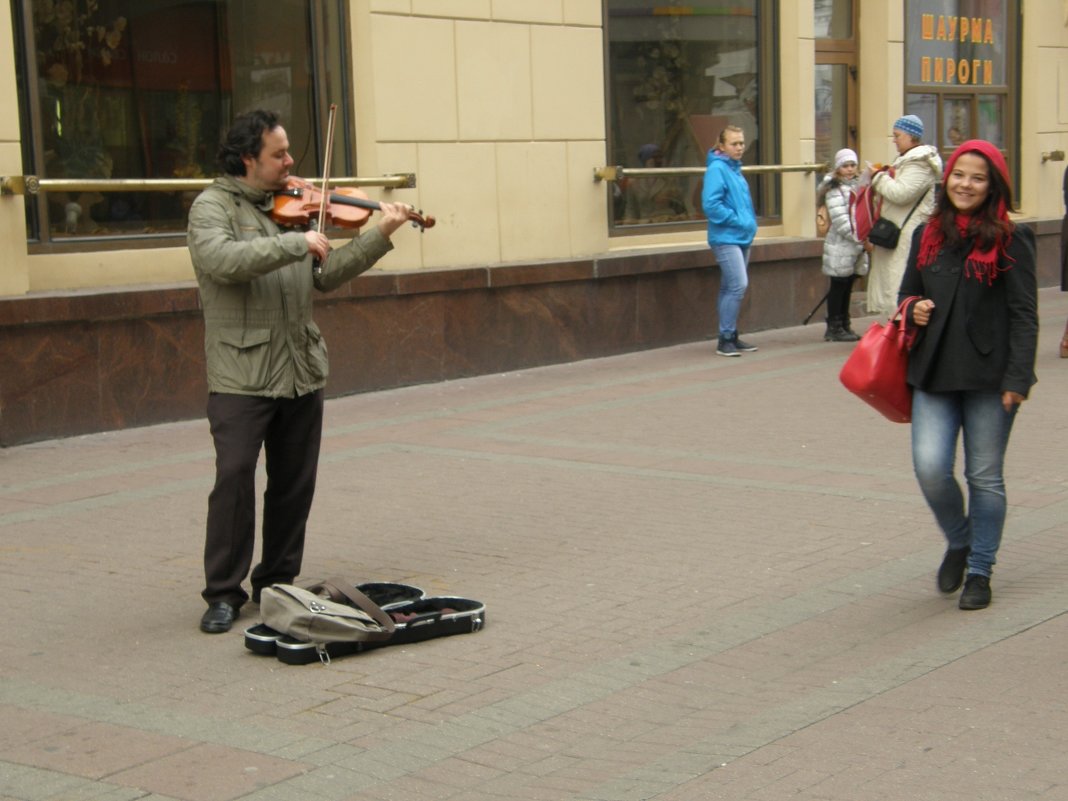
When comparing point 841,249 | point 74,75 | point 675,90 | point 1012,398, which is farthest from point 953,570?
point 675,90

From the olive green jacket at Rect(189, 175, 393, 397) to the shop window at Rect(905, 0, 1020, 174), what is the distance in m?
12.7

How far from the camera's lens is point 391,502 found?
7801 mm

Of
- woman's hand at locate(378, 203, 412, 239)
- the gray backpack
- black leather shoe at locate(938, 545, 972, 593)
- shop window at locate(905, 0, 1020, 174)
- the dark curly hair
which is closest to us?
the gray backpack

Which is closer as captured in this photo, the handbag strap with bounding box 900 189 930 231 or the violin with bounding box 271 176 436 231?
the violin with bounding box 271 176 436 231

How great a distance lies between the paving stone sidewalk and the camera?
4273 millimetres

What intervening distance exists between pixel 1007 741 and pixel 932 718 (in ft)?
0.85

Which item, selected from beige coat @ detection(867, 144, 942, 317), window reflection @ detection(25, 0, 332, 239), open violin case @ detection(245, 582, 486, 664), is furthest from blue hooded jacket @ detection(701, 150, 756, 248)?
open violin case @ detection(245, 582, 486, 664)

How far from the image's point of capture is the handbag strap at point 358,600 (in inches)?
211

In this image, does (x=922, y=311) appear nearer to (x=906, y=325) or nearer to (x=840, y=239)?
(x=906, y=325)

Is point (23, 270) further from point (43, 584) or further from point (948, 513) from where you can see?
point (948, 513)

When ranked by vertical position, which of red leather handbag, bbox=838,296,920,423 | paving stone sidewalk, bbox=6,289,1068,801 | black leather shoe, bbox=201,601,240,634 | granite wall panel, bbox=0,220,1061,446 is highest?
red leather handbag, bbox=838,296,920,423

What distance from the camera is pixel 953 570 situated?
5.94 metres

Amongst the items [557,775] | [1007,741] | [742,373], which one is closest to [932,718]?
[1007,741]

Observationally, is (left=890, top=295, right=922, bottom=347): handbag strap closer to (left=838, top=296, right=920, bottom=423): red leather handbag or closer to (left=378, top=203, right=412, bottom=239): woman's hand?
(left=838, top=296, right=920, bottom=423): red leather handbag
